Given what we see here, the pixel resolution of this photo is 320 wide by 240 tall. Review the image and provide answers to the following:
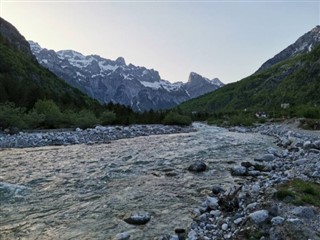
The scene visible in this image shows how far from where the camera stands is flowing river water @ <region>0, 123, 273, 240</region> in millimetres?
10617

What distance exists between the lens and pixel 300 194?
10.8 m

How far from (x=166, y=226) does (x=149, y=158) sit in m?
13.0

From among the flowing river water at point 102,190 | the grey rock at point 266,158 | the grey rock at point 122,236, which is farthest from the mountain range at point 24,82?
the grey rock at point 122,236

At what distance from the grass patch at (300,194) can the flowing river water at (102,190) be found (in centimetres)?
307

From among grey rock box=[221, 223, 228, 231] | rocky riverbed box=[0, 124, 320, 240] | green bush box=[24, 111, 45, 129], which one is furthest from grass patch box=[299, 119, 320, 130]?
grey rock box=[221, 223, 228, 231]

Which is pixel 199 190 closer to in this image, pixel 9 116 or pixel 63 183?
pixel 63 183

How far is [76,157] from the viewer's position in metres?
24.0

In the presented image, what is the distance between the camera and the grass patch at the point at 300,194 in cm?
1021

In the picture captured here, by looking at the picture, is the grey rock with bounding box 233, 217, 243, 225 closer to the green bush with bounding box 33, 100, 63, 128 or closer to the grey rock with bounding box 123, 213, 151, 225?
the grey rock with bounding box 123, 213, 151, 225

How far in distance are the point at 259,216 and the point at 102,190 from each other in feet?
25.4

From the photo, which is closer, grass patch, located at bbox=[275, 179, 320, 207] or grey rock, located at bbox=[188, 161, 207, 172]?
grass patch, located at bbox=[275, 179, 320, 207]

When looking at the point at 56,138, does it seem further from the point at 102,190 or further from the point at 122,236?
the point at 122,236

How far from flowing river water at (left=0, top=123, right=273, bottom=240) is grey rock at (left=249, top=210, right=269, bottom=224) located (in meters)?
2.25

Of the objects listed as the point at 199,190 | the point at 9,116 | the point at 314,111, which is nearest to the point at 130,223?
the point at 199,190
